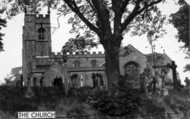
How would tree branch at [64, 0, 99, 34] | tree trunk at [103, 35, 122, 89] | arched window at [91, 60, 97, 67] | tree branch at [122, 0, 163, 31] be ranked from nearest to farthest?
tree trunk at [103, 35, 122, 89] → tree branch at [64, 0, 99, 34] → tree branch at [122, 0, 163, 31] → arched window at [91, 60, 97, 67]

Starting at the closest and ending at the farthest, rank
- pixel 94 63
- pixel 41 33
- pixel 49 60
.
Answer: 1. pixel 49 60
2. pixel 41 33
3. pixel 94 63

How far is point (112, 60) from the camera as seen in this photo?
1681cm

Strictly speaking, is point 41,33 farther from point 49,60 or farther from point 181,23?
point 181,23

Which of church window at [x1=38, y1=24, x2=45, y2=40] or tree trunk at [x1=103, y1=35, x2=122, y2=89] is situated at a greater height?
church window at [x1=38, y1=24, x2=45, y2=40]

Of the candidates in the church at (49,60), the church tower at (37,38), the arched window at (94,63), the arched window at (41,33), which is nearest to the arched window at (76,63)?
the church at (49,60)

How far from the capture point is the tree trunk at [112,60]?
1664 cm

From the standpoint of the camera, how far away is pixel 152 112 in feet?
54.6

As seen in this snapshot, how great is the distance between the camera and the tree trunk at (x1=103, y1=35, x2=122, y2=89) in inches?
655

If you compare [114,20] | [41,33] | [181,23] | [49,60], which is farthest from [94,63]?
[114,20]

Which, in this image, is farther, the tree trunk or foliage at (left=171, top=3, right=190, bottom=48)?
foliage at (left=171, top=3, right=190, bottom=48)
